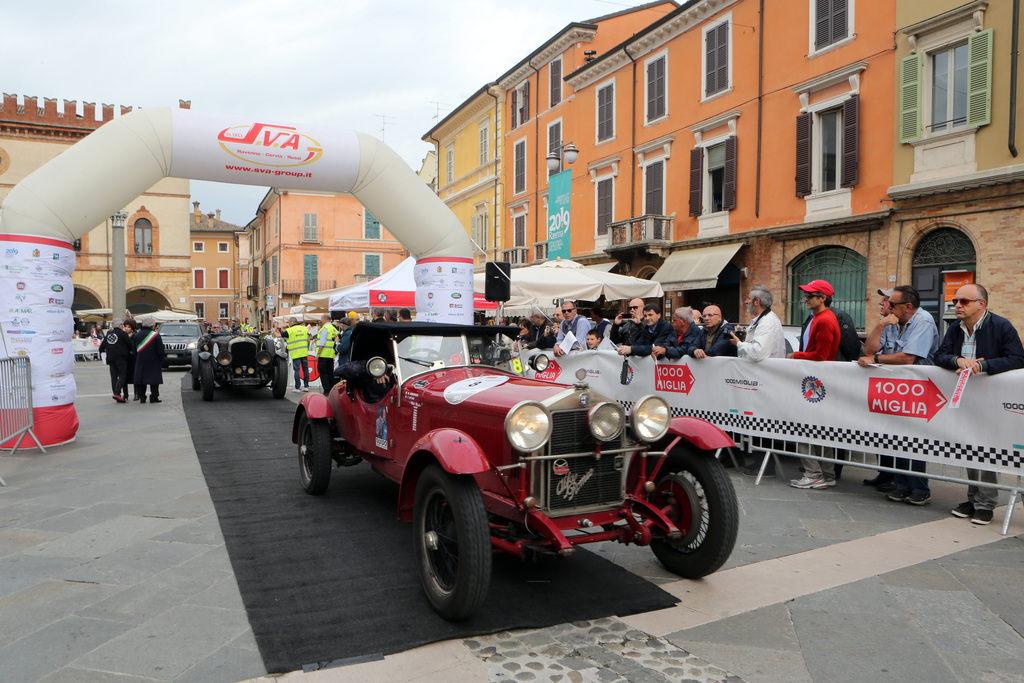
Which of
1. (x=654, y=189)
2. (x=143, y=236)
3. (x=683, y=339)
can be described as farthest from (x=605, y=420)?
(x=143, y=236)

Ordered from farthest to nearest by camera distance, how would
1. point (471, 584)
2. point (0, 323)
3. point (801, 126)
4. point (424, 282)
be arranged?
point (801, 126), point (424, 282), point (0, 323), point (471, 584)

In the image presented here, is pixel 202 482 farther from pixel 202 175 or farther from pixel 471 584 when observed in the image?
pixel 202 175

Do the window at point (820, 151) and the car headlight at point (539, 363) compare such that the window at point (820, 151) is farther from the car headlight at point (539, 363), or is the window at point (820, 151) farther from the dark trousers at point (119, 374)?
the dark trousers at point (119, 374)

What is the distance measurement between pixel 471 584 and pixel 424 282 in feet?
25.2

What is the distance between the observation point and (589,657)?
310 centimetres

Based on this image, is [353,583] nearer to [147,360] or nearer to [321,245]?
[147,360]

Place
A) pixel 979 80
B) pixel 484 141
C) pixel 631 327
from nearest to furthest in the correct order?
pixel 631 327 → pixel 979 80 → pixel 484 141

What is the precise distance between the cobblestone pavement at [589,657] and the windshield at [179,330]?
2193 cm

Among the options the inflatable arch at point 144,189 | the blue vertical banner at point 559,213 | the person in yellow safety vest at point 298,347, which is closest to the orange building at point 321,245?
the person in yellow safety vest at point 298,347

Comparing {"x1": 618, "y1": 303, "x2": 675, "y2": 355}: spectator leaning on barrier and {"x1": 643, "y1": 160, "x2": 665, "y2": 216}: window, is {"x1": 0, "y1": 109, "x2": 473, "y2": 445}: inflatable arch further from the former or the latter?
{"x1": 643, "y1": 160, "x2": 665, "y2": 216}: window

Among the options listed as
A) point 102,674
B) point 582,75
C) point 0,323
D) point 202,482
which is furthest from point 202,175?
point 582,75

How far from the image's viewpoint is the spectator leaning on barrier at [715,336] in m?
7.00

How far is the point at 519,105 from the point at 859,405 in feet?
81.5

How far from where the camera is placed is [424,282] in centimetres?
1052
